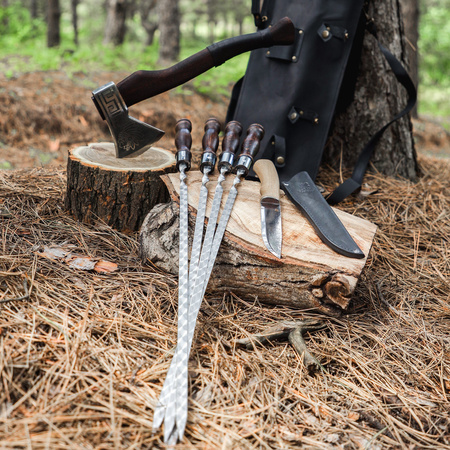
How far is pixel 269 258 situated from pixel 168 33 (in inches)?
280

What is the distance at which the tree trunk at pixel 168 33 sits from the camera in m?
7.83

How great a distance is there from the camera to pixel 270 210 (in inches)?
86.4

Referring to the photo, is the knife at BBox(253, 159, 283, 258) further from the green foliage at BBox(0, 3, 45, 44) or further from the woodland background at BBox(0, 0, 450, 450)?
the green foliage at BBox(0, 3, 45, 44)

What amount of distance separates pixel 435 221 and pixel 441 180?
876mm

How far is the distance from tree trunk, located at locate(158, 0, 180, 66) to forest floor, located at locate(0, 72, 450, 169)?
1911 mm

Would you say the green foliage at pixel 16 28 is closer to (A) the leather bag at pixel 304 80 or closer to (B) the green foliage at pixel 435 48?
(A) the leather bag at pixel 304 80

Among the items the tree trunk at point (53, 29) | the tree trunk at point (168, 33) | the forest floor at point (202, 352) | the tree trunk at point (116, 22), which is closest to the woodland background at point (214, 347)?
the forest floor at point (202, 352)

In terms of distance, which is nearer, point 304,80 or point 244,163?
point 244,163

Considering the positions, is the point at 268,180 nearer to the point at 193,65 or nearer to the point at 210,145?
the point at 210,145

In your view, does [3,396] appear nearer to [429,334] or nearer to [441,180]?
[429,334]

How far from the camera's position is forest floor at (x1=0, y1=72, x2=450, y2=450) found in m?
1.36

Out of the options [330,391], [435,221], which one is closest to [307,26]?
[435,221]

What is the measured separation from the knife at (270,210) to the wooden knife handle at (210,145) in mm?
288

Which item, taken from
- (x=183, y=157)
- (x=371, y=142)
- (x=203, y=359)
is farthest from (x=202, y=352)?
(x=371, y=142)
